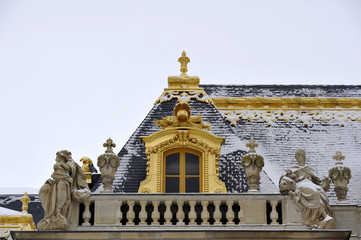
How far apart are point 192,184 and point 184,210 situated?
2.19 meters

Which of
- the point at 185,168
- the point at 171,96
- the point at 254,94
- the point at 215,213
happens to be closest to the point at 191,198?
the point at 215,213

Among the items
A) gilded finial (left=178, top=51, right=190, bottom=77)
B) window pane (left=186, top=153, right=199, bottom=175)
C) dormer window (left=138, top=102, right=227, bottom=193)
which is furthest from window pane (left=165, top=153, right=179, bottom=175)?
gilded finial (left=178, top=51, right=190, bottom=77)

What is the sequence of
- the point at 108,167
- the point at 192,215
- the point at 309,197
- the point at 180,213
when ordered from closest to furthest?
the point at 309,197 → the point at 192,215 → the point at 180,213 → the point at 108,167

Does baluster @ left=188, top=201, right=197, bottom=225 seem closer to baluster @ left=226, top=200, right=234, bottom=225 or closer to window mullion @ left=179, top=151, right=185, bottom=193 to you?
baluster @ left=226, top=200, right=234, bottom=225

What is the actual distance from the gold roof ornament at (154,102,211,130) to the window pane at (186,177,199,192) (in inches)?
57.9

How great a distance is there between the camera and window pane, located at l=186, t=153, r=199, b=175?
1085 inches

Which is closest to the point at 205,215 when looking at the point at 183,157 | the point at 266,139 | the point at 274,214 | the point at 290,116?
the point at 274,214

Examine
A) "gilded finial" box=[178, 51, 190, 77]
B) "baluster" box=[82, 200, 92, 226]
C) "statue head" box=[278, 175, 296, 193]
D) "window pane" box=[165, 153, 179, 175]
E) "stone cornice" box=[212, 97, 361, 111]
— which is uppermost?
"gilded finial" box=[178, 51, 190, 77]

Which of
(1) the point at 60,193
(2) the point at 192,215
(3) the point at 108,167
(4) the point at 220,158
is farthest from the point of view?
(4) the point at 220,158

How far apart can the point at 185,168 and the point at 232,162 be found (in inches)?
61.7

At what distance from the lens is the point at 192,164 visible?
2769 cm

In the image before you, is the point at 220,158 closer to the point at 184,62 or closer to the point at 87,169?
the point at 87,169

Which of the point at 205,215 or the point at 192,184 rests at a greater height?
the point at 192,184

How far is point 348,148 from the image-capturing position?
101 ft
